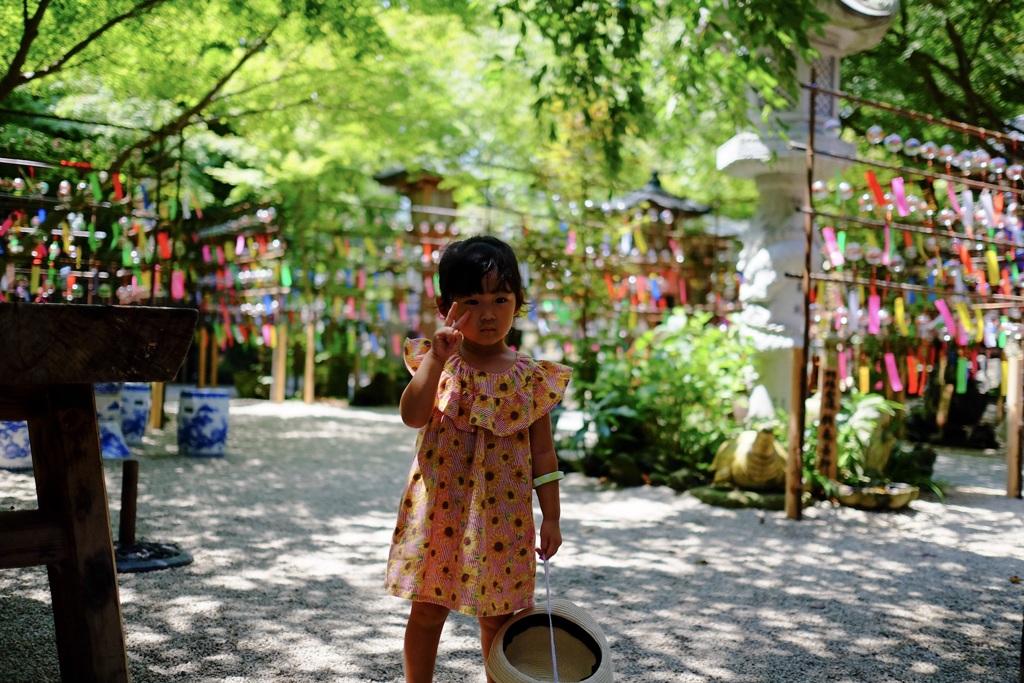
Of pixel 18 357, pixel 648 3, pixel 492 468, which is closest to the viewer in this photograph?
pixel 18 357

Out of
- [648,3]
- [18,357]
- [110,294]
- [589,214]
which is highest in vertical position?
[648,3]

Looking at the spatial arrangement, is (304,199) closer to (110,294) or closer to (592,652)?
(110,294)

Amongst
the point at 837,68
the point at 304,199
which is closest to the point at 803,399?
the point at 837,68

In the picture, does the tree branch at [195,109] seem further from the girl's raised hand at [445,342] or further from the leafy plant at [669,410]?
the girl's raised hand at [445,342]

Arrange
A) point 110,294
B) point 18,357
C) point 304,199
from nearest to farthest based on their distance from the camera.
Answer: point 18,357 < point 110,294 < point 304,199

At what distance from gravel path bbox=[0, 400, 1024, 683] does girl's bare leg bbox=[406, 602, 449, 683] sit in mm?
481

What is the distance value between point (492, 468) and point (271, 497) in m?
3.93

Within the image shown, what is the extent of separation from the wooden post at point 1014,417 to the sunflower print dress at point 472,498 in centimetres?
537

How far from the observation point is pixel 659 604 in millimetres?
3527

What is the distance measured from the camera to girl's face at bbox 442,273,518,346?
211 centimetres

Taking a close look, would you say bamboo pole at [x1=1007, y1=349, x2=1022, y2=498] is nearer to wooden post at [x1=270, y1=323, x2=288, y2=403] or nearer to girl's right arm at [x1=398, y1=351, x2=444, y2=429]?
girl's right arm at [x1=398, y1=351, x2=444, y2=429]

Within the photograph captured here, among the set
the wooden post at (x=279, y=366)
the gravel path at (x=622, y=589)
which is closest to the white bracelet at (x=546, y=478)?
the gravel path at (x=622, y=589)

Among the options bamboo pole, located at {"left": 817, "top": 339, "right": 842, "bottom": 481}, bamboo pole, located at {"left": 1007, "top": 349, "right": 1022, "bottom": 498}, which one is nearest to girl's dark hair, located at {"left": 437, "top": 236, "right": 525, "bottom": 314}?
bamboo pole, located at {"left": 817, "top": 339, "right": 842, "bottom": 481}

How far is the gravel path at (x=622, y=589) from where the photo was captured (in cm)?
274
